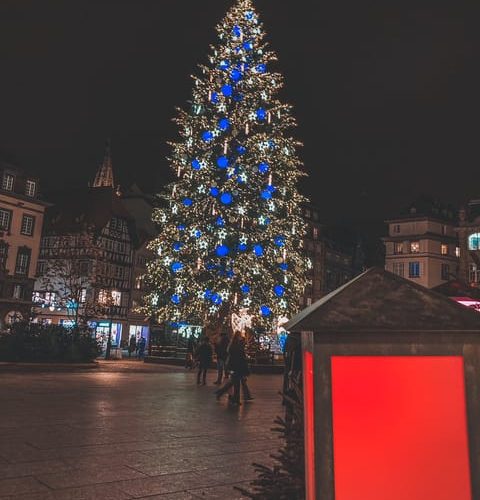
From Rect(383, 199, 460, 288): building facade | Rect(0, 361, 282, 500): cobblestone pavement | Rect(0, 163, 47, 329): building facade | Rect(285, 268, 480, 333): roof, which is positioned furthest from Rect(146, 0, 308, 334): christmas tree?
Rect(383, 199, 460, 288): building facade

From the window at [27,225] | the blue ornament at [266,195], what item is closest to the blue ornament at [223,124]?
the blue ornament at [266,195]

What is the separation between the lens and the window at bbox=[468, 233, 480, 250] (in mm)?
67812

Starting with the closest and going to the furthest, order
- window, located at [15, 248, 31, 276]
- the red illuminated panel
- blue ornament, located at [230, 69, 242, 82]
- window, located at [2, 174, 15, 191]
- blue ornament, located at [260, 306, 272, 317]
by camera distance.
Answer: the red illuminated panel → blue ornament, located at [260, 306, 272, 317] → blue ornament, located at [230, 69, 242, 82] → window, located at [2, 174, 15, 191] → window, located at [15, 248, 31, 276]

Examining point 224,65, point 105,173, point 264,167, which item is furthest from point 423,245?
point 105,173

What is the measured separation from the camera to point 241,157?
91.9 feet

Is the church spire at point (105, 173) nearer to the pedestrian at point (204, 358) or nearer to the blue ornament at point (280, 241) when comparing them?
the blue ornament at point (280, 241)

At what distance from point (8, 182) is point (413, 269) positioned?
2066 inches

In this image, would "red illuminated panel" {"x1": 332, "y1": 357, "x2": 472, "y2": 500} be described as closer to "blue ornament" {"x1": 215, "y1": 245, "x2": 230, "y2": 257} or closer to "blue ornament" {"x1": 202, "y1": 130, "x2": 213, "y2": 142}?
"blue ornament" {"x1": 215, "y1": 245, "x2": 230, "y2": 257}

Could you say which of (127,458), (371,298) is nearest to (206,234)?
(127,458)

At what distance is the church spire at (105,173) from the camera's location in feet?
345

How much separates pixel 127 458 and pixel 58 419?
138 inches

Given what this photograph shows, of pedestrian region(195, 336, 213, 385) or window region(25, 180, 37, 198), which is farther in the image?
window region(25, 180, 37, 198)

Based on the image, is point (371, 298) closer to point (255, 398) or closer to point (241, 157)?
point (255, 398)

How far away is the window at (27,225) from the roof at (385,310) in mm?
53508
